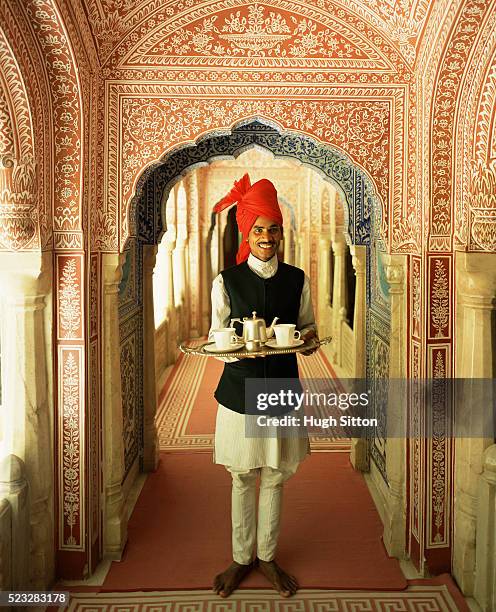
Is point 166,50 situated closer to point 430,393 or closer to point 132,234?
point 132,234

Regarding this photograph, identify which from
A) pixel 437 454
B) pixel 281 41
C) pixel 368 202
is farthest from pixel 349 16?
pixel 437 454

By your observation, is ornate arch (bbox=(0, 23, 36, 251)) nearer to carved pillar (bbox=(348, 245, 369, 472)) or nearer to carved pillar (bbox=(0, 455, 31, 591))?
carved pillar (bbox=(0, 455, 31, 591))

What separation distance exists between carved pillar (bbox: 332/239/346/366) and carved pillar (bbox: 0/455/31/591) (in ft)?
20.2

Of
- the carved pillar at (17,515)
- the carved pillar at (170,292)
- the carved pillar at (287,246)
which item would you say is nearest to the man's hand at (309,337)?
the carved pillar at (17,515)

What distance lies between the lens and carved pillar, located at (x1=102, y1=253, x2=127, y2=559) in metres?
3.64

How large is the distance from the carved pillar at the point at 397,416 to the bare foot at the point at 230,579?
0.91 meters

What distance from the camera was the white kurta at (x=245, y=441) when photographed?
312 centimetres

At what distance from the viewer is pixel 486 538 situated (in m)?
3.10

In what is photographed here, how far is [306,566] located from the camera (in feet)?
11.7

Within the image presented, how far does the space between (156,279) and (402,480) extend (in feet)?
22.8

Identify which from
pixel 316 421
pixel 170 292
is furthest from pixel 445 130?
pixel 170 292

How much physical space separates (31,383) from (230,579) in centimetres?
143

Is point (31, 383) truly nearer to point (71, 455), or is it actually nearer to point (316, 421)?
point (71, 455)
